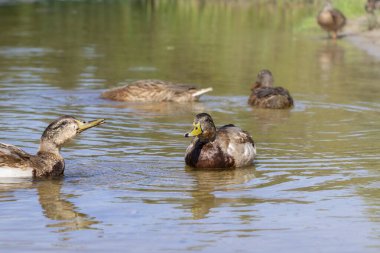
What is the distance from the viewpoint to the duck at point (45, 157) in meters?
10.7

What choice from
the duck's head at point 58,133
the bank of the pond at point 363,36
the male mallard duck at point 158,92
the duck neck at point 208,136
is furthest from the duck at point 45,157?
the bank of the pond at point 363,36

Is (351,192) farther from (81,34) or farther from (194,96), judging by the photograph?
(81,34)

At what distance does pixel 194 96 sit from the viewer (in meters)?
18.1

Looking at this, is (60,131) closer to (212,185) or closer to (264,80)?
(212,185)

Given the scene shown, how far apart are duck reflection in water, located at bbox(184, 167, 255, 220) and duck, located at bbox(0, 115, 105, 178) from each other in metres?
1.34

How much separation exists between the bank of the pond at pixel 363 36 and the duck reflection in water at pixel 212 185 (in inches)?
516

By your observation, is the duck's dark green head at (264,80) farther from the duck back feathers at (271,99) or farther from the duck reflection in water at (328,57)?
the duck reflection in water at (328,57)

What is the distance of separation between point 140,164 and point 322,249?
4214 millimetres

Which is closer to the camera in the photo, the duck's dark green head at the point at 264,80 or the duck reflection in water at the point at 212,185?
the duck reflection in water at the point at 212,185

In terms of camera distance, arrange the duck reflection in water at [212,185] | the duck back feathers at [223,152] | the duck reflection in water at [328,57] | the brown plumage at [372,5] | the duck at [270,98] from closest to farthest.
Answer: the duck reflection in water at [212,185]
the duck back feathers at [223,152]
the duck at [270,98]
the duck reflection in water at [328,57]
the brown plumage at [372,5]

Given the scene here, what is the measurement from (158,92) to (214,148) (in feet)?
21.4

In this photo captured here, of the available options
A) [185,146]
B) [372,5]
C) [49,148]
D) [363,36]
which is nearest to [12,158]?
[49,148]

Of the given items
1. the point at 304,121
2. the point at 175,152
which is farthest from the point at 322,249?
the point at 304,121

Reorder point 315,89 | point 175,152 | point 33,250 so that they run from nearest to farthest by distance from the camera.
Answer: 1. point 33,250
2. point 175,152
3. point 315,89
